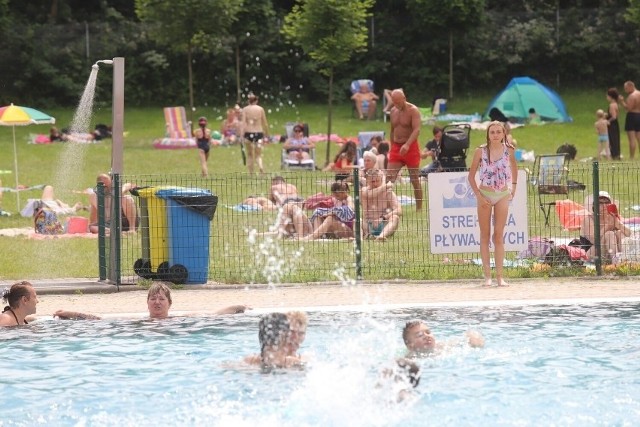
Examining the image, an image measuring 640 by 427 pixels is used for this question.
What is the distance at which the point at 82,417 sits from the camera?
29.2 feet

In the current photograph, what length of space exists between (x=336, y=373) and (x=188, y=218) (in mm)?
4885

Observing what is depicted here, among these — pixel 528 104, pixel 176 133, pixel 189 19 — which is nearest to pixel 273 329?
pixel 176 133

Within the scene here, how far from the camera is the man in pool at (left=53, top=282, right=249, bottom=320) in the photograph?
1188 centimetres

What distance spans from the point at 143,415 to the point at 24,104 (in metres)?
35.8

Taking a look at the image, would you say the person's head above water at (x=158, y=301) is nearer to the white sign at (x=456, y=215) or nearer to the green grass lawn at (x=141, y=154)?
the green grass lawn at (x=141, y=154)

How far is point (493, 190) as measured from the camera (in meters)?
14.1

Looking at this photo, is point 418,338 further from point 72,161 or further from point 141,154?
point 141,154

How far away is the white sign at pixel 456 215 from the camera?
14797 mm

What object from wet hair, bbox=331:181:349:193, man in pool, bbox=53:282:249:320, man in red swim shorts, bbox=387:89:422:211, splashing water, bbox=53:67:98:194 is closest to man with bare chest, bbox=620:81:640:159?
man in red swim shorts, bbox=387:89:422:211

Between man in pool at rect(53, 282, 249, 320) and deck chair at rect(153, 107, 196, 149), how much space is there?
21702 mm

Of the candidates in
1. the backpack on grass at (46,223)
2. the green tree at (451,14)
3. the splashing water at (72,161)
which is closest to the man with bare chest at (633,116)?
the splashing water at (72,161)

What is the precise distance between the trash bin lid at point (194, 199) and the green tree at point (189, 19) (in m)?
22.6

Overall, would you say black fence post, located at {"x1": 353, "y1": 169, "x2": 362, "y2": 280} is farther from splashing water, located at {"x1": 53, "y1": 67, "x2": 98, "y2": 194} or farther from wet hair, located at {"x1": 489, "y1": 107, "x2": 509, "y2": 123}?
wet hair, located at {"x1": 489, "y1": 107, "x2": 509, "y2": 123}

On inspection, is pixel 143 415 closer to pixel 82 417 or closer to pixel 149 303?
pixel 82 417
